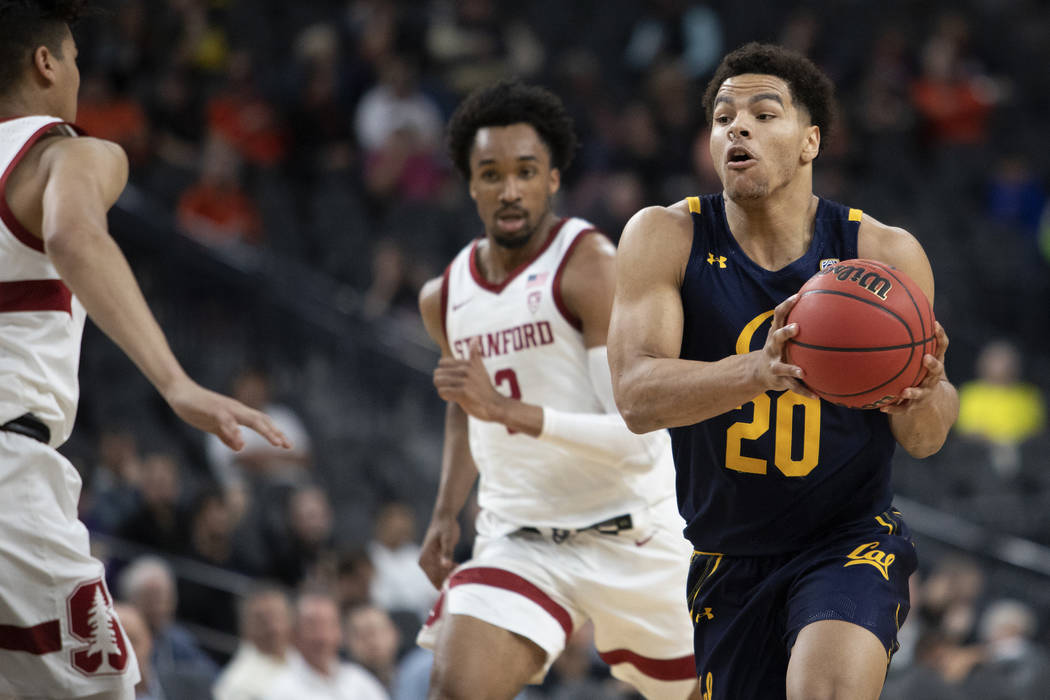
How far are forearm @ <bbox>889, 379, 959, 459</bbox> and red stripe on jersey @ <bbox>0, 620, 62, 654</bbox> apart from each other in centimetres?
237

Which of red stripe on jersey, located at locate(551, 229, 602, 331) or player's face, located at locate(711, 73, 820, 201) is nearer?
player's face, located at locate(711, 73, 820, 201)

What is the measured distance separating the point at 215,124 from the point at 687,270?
8.77m

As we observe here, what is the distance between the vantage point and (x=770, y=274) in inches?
153

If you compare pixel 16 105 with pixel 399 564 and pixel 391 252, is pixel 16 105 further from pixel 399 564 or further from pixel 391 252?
pixel 391 252

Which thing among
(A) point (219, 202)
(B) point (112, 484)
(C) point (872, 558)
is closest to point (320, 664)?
(B) point (112, 484)

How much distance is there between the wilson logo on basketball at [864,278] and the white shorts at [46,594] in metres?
2.09

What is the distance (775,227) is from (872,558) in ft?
3.37

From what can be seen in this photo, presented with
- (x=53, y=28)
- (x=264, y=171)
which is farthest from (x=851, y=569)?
(x=264, y=171)

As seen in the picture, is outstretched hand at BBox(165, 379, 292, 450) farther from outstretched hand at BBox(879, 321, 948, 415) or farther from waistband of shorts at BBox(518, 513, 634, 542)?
waistband of shorts at BBox(518, 513, 634, 542)

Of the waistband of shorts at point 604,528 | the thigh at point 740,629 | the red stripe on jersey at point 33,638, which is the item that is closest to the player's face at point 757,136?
the thigh at point 740,629

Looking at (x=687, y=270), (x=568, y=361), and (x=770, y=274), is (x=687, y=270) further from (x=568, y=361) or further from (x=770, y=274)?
(x=568, y=361)

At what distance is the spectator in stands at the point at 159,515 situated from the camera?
8.04 m

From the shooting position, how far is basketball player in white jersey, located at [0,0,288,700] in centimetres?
321

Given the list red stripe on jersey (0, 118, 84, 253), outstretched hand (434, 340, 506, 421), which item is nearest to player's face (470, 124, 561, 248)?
outstretched hand (434, 340, 506, 421)
